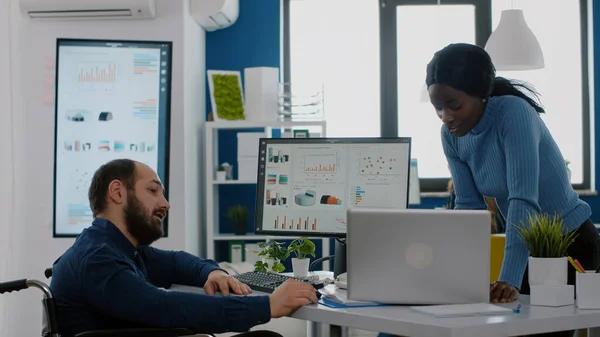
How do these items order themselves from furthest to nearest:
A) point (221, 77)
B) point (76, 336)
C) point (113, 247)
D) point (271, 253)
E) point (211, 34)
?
point (211, 34) < point (221, 77) < point (271, 253) < point (113, 247) < point (76, 336)

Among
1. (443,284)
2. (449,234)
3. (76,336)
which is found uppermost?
(449,234)

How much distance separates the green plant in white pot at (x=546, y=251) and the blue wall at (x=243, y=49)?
11.9ft

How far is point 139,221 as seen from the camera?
2262 millimetres

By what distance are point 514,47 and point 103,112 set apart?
227cm

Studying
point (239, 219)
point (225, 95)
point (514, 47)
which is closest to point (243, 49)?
point (225, 95)

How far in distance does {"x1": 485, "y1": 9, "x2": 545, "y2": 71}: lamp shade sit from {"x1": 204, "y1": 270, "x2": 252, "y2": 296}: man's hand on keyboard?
2.34 metres

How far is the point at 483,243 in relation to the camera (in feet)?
6.32

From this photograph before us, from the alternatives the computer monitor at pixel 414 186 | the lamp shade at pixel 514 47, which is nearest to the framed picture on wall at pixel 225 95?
the computer monitor at pixel 414 186

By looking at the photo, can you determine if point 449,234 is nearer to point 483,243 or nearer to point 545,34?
point 483,243

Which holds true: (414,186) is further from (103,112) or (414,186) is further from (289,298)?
(289,298)

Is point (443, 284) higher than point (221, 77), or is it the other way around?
point (221, 77)

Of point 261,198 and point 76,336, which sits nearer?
point 76,336

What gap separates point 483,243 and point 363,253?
0.29 meters

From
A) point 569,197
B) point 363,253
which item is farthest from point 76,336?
point 569,197
